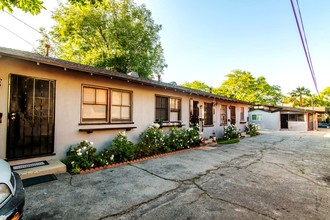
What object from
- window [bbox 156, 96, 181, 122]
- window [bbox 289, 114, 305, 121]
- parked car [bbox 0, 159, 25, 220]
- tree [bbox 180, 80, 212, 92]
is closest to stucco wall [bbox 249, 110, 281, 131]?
window [bbox 289, 114, 305, 121]

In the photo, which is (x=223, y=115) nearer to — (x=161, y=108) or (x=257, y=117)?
(x=161, y=108)

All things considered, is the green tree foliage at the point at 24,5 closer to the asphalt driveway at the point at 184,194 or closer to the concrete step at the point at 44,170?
the concrete step at the point at 44,170

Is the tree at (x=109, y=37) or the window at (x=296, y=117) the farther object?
the window at (x=296, y=117)

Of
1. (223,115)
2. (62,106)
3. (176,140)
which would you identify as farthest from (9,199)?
(223,115)

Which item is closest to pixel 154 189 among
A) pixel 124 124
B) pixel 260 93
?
pixel 124 124

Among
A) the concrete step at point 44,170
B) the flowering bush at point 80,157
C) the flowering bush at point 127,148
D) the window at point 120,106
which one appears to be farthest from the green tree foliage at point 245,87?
the concrete step at point 44,170

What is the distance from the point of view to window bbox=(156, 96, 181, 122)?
843 cm

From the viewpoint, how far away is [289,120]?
89.8 feet

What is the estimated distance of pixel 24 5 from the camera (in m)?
4.20

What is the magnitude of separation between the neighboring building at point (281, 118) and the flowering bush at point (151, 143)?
23591 mm

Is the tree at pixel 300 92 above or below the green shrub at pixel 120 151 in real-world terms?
above

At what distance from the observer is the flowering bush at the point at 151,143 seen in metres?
6.64

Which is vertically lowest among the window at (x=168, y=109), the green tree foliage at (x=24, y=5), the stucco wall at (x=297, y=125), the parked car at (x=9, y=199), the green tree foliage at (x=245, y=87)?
the stucco wall at (x=297, y=125)

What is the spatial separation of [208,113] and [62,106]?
9.00 meters
